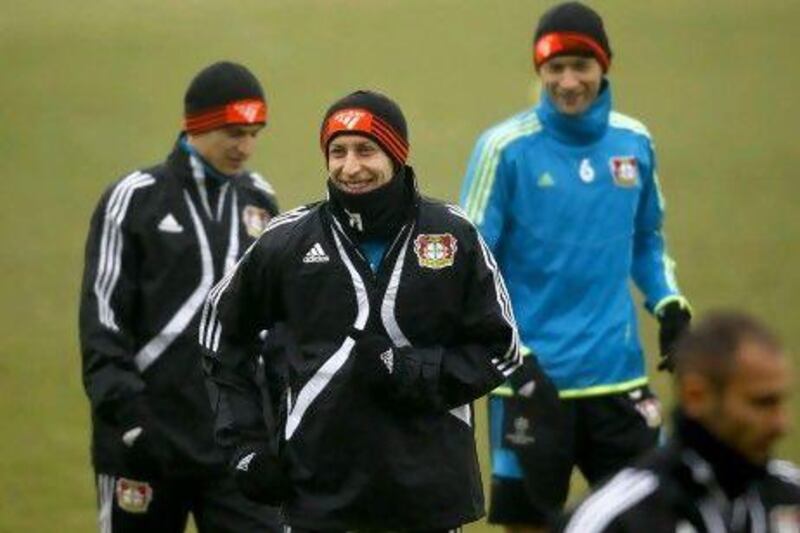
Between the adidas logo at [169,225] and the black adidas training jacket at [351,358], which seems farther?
the adidas logo at [169,225]

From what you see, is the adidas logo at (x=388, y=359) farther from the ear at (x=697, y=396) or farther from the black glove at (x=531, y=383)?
the ear at (x=697, y=396)

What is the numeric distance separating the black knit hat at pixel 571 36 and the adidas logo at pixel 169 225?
161cm

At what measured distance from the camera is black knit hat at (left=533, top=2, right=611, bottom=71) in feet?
29.8

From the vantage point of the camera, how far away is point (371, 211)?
7.19 meters

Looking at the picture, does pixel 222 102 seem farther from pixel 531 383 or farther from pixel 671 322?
pixel 671 322

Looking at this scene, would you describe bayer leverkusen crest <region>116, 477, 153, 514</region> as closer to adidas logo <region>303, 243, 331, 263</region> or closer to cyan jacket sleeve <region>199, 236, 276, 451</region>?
cyan jacket sleeve <region>199, 236, 276, 451</region>

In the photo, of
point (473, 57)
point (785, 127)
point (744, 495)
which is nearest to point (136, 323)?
point (744, 495)

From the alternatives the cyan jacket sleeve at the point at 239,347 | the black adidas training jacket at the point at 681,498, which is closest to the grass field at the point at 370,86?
the cyan jacket sleeve at the point at 239,347

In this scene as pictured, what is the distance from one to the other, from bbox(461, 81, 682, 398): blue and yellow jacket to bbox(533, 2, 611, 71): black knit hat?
185 mm

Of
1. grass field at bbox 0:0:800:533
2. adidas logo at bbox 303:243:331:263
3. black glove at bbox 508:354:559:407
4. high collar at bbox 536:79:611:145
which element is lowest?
grass field at bbox 0:0:800:533

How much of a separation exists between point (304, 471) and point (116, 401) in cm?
134

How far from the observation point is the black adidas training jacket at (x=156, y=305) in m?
8.40

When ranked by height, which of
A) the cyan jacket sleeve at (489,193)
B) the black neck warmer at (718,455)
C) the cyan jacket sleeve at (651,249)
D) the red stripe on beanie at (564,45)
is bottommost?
the cyan jacket sleeve at (651,249)

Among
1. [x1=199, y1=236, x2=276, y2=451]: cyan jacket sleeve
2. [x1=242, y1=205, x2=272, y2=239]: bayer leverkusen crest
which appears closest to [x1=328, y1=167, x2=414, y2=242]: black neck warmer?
[x1=199, y1=236, x2=276, y2=451]: cyan jacket sleeve
